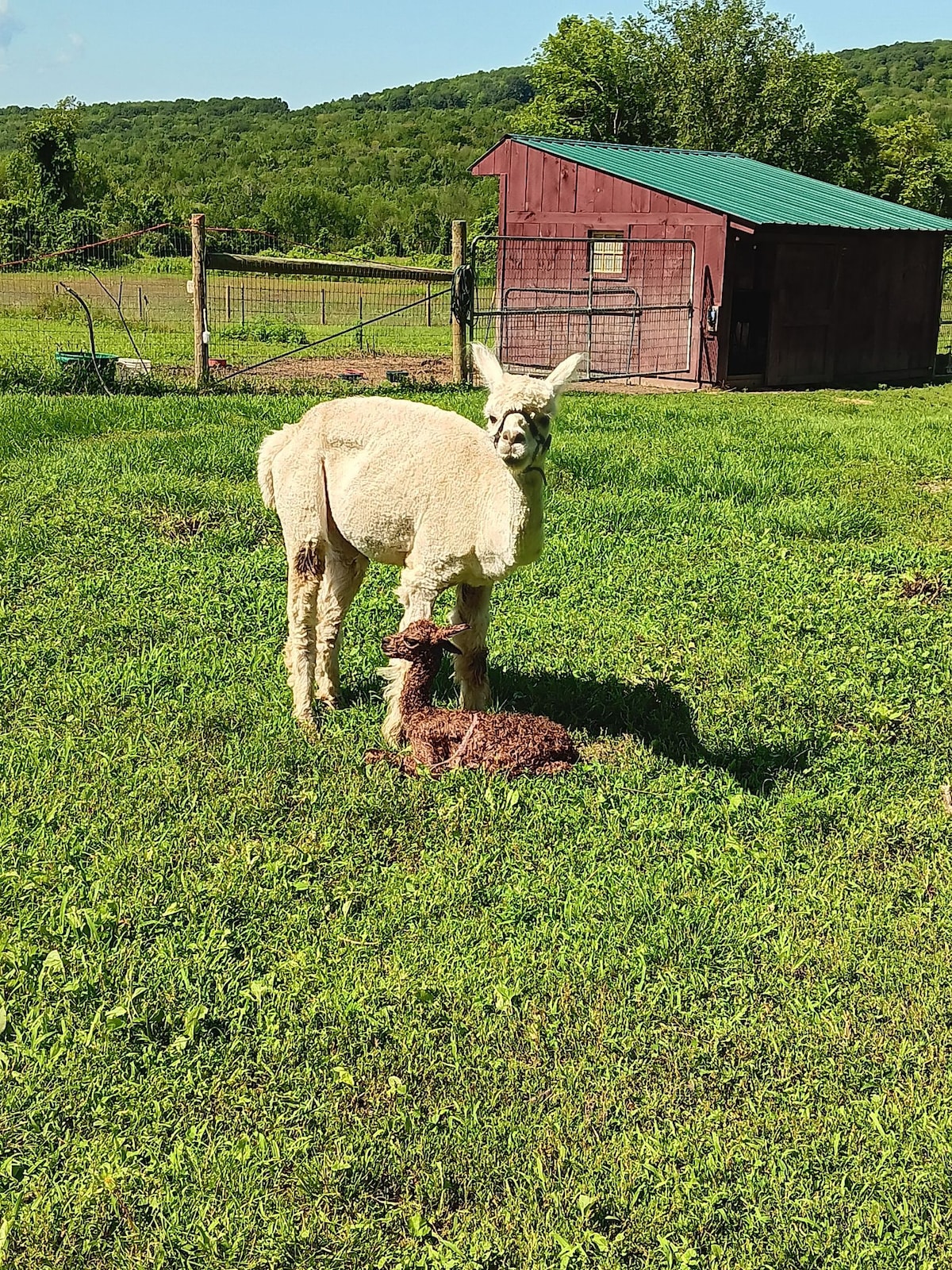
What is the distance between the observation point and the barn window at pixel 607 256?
69.0 feet

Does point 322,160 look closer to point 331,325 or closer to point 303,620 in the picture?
point 331,325

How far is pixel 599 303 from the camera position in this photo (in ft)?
69.9

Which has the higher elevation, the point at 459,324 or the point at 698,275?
the point at 698,275

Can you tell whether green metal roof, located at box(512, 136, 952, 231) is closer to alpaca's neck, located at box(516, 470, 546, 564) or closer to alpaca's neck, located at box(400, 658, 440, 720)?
alpaca's neck, located at box(400, 658, 440, 720)

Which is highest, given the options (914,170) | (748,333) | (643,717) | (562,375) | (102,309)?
(914,170)

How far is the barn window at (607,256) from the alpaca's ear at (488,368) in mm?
16791

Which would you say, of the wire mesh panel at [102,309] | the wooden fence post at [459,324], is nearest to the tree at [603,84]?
the wire mesh panel at [102,309]

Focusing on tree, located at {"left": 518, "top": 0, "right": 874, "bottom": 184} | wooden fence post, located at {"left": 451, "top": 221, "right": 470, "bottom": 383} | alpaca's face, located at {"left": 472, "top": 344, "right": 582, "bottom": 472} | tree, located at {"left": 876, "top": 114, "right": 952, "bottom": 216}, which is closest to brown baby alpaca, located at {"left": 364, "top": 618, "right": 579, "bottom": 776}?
alpaca's face, located at {"left": 472, "top": 344, "right": 582, "bottom": 472}

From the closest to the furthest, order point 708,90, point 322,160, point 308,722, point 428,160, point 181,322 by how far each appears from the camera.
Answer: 1. point 308,722
2. point 181,322
3. point 708,90
4. point 428,160
5. point 322,160

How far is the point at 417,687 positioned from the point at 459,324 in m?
12.3

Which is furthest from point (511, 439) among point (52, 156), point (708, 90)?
point (708, 90)

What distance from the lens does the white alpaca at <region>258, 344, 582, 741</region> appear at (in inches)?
196

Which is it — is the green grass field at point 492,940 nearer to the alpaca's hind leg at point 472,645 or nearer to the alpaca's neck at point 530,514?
the alpaca's hind leg at point 472,645

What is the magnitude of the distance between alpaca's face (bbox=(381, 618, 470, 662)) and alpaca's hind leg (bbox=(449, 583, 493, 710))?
0.19 m
